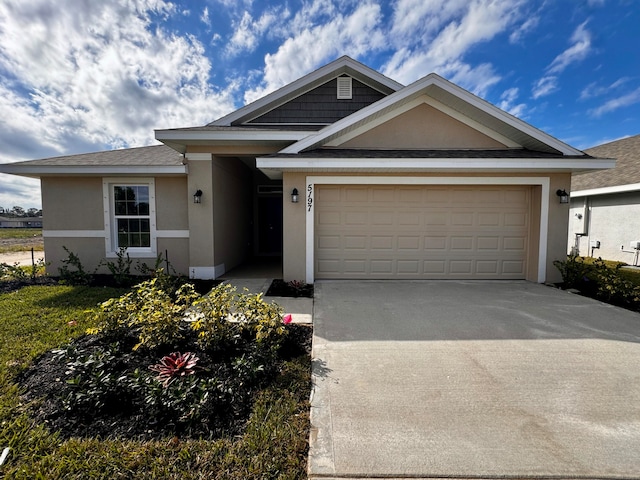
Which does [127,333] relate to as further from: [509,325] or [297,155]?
[509,325]

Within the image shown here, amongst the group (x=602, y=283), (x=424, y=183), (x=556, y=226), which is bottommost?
(x=602, y=283)

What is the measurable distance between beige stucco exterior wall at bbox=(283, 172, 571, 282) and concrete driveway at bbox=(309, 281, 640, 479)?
2.00m

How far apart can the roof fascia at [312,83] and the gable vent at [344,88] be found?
0.62 ft

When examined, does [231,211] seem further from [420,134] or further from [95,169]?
[420,134]

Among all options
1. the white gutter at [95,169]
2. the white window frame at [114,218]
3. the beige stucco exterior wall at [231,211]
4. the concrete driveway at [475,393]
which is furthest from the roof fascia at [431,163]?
the white window frame at [114,218]

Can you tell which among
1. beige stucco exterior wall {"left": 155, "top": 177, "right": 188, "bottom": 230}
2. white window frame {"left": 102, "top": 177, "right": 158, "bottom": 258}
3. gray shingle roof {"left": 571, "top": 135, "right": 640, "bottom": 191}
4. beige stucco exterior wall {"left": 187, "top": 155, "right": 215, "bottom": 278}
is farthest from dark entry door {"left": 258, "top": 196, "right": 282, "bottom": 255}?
gray shingle roof {"left": 571, "top": 135, "right": 640, "bottom": 191}

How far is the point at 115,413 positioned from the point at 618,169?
16553 millimetres

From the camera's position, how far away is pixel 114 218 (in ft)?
25.3

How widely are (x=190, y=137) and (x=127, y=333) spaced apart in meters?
4.91

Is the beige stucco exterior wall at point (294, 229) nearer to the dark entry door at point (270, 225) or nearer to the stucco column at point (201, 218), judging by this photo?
the stucco column at point (201, 218)

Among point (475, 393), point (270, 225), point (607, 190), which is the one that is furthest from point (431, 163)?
point (607, 190)

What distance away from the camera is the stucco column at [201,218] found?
23.6 ft

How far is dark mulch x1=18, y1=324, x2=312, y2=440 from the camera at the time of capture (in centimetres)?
214

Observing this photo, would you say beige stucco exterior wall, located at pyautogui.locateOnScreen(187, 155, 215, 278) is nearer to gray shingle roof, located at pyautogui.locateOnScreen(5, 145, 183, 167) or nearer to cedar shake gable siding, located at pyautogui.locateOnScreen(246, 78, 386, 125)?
gray shingle roof, located at pyautogui.locateOnScreen(5, 145, 183, 167)
